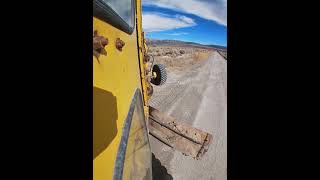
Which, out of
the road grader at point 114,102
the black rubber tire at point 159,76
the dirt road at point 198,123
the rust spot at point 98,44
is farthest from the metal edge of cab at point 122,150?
the dirt road at point 198,123

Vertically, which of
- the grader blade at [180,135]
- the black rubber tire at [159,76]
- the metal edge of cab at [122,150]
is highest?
the black rubber tire at [159,76]

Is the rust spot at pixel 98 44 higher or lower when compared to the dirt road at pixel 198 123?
higher

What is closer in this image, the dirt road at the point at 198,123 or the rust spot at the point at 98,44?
the rust spot at the point at 98,44

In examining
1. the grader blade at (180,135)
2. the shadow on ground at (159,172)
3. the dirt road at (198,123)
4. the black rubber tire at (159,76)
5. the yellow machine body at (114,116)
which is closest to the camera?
the yellow machine body at (114,116)

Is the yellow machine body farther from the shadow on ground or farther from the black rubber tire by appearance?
the shadow on ground

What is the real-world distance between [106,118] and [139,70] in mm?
1585

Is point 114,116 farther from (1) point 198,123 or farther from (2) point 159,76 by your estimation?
(1) point 198,123

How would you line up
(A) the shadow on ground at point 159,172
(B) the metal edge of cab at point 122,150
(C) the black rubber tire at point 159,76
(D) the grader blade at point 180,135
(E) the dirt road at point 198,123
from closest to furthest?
(B) the metal edge of cab at point 122,150
(D) the grader blade at point 180,135
(C) the black rubber tire at point 159,76
(A) the shadow on ground at point 159,172
(E) the dirt road at point 198,123

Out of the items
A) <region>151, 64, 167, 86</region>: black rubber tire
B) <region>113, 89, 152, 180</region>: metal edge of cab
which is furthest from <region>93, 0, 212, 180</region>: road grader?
<region>151, 64, 167, 86</region>: black rubber tire

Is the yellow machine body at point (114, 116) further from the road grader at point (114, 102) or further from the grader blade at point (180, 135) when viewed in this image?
the grader blade at point (180, 135)

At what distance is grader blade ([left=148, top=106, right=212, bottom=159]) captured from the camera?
11.6 ft

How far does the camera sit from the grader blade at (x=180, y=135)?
11.6 ft
